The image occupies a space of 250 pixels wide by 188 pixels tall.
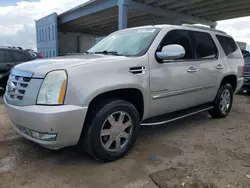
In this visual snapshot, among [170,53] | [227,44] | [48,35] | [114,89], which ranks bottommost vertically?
[114,89]

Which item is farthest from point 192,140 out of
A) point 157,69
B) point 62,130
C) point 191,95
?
point 62,130

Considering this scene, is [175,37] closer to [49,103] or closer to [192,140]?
[192,140]

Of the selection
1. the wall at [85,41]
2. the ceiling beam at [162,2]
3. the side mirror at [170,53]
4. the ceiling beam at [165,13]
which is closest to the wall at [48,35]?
the wall at [85,41]

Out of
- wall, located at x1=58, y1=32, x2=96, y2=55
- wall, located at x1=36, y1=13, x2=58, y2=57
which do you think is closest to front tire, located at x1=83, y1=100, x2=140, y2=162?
wall, located at x1=36, y1=13, x2=58, y2=57

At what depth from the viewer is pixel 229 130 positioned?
430 cm

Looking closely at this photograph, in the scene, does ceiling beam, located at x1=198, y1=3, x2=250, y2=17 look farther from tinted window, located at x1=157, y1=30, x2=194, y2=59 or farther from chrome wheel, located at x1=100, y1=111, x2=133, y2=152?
chrome wheel, located at x1=100, y1=111, x2=133, y2=152

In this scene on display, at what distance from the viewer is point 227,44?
5.02 m

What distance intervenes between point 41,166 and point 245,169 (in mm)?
2558

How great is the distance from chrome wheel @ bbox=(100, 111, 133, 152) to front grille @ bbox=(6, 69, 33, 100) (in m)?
1.04

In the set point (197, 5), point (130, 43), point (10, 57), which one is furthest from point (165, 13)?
point (130, 43)

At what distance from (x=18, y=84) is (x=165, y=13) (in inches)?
418

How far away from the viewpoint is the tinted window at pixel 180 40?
11.9 feet

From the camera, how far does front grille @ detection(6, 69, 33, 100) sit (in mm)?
2674

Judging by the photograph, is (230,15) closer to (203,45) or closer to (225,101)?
(225,101)
